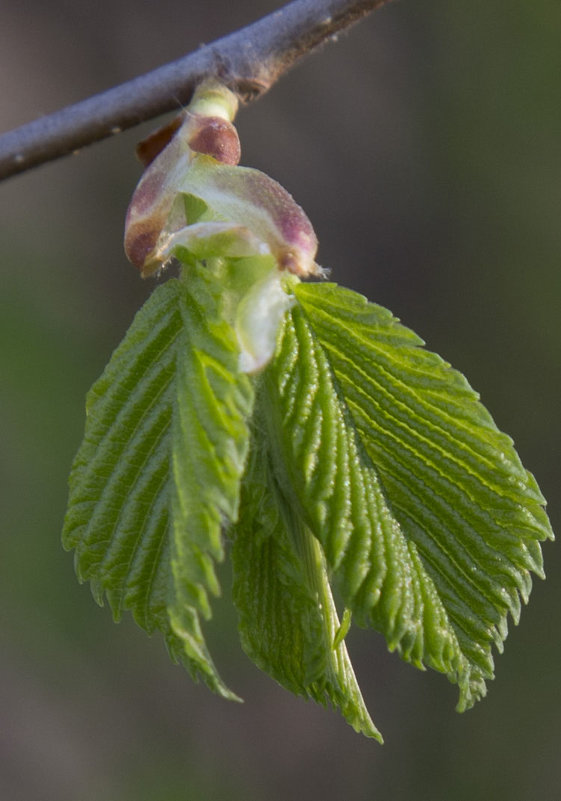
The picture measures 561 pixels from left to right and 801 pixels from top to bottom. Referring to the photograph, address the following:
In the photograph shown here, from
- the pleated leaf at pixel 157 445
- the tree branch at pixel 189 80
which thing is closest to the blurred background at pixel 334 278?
the tree branch at pixel 189 80

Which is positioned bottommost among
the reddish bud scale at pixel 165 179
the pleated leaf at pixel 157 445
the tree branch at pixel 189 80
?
the pleated leaf at pixel 157 445

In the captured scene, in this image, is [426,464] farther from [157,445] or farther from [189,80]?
[189,80]

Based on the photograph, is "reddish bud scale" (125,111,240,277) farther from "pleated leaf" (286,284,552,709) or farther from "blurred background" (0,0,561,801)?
"blurred background" (0,0,561,801)

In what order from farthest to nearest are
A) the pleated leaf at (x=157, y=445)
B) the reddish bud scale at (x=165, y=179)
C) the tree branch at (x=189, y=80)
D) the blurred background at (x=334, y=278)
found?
the blurred background at (x=334, y=278)
the tree branch at (x=189, y=80)
the reddish bud scale at (x=165, y=179)
the pleated leaf at (x=157, y=445)

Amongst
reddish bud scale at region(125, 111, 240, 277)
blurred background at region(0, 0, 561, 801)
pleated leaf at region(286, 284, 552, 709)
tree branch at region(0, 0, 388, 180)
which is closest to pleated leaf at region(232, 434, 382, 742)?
pleated leaf at region(286, 284, 552, 709)

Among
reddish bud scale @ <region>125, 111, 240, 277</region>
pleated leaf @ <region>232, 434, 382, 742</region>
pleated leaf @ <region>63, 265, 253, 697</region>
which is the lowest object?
pleated leaf @ <region>232, 434, 382, 742</region>

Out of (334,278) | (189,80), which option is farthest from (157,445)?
(334,278)

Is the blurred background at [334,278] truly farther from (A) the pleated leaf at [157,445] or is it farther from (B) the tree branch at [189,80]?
(A) the pleated leaf at [157,445]
